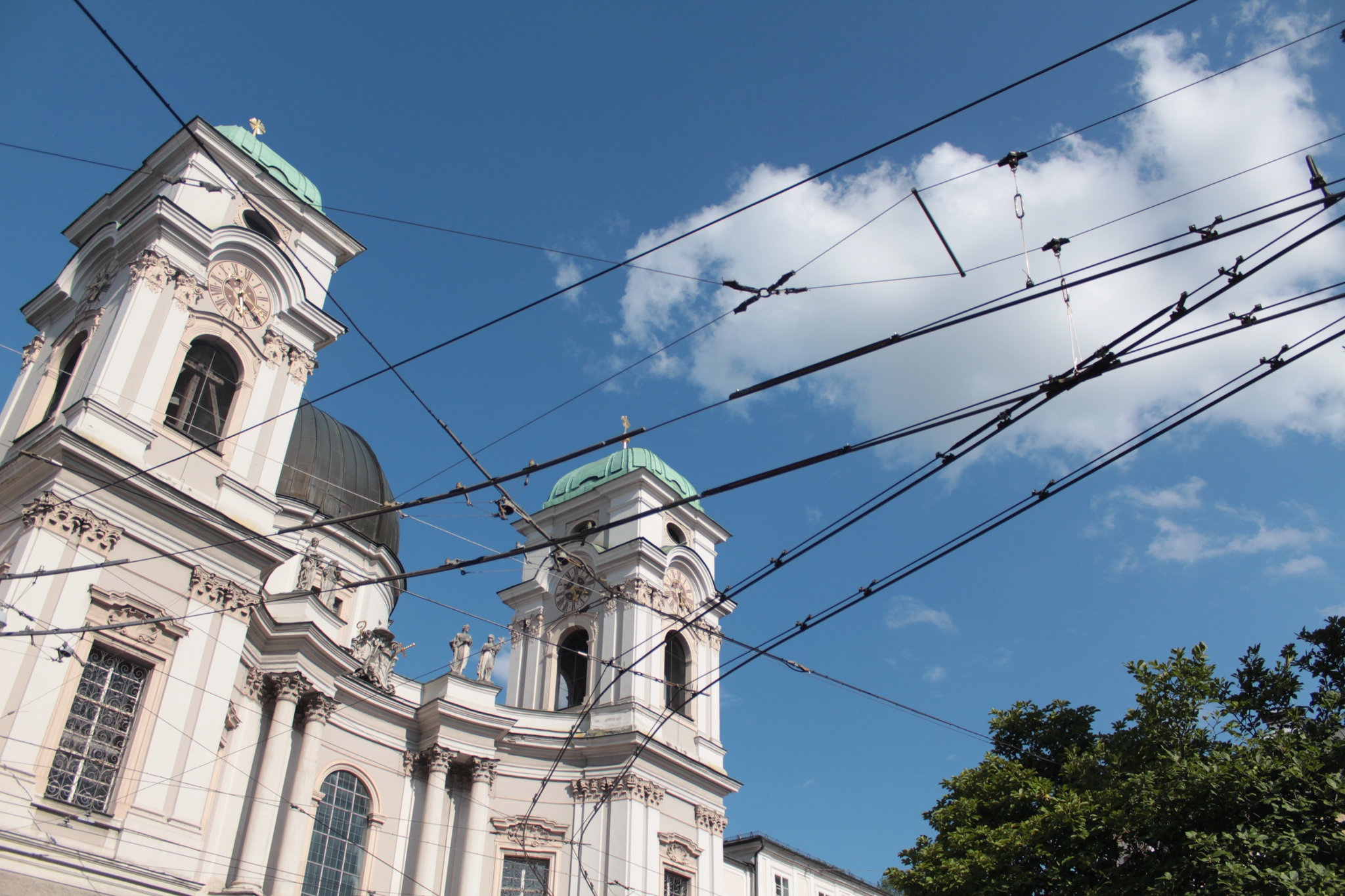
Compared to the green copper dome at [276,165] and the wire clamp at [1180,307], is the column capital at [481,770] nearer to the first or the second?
the green copper dome at [276,165]

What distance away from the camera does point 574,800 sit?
91.8 ft

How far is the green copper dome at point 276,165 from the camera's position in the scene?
83.6ft

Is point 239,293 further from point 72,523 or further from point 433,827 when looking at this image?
point 433,827

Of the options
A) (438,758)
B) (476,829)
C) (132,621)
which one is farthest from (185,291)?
(476,829)

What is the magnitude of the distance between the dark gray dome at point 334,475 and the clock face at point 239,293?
26.9 feet

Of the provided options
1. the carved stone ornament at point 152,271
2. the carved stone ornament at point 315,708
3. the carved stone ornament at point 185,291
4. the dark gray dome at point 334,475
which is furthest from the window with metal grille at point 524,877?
the carved stone ornament at point 152,271

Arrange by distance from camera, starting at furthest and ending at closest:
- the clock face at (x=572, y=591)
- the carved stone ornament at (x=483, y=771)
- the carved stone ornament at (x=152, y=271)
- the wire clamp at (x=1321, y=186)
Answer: the clock face at (x=572, y=591), the carved stone ornament at (x=483, y=771), the carved stone ornament at (x=152, y=271), the wire clamp at (x=1321, y=186)

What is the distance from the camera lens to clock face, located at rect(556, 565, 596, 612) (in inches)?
1266

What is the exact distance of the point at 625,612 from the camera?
3105 cm

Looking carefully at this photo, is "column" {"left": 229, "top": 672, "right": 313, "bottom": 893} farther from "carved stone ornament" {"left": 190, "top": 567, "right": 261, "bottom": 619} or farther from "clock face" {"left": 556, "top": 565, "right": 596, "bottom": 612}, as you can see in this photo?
"clock face" {"left": 556, "top": 565, "right": 596, "bottom": 612}

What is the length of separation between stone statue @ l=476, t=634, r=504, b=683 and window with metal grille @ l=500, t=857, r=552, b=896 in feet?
17.1

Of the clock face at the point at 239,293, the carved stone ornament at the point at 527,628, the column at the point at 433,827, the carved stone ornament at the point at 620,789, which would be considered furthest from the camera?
the carved stone ornament at the point at 527,628

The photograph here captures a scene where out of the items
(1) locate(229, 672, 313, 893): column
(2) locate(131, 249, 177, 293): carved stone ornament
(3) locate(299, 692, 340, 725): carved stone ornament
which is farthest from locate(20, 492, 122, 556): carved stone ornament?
(3) locate(299, 692, 340, 725): carved stone ornament

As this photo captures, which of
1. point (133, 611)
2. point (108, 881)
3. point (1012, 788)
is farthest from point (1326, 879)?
point (133, 611)
